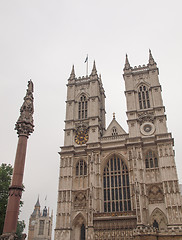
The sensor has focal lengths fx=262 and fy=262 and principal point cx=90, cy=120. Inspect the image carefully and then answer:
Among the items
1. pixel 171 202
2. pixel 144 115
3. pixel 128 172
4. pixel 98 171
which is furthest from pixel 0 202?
pixel 144 115

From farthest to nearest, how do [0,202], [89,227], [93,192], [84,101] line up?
1. [84,101]
2. [93,192]
3. [89,227]
4. [0,202]

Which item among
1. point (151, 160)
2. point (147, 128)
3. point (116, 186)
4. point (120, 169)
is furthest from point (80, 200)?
point (147, 128)

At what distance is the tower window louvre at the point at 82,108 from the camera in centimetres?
4172

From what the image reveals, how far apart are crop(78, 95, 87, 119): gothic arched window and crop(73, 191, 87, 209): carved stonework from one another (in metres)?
12.2

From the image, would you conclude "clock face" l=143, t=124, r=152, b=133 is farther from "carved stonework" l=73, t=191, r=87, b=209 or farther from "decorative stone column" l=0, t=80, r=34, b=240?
"decorative stone column" l=0, t=80, r=34, b=240

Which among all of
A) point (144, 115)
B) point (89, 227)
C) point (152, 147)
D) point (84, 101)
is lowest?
point (89, 227)

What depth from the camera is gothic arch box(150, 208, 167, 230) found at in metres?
30.7

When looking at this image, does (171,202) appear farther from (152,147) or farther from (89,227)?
(89,227)

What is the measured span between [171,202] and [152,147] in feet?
25.3

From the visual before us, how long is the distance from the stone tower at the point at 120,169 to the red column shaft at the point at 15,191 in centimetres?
1699

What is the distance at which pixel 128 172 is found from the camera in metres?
34.7

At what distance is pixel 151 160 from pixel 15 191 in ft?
74.1

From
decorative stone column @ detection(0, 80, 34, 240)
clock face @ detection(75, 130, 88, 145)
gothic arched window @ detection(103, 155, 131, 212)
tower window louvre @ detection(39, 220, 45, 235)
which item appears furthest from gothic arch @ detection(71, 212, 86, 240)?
tower window louvre @ detection(39, 220, 45, 235)

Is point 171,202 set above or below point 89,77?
below
